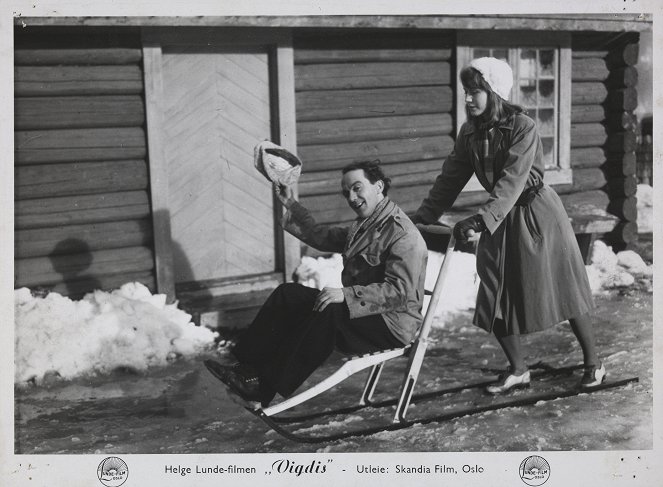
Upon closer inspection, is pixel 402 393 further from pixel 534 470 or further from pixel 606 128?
pixel 606 128

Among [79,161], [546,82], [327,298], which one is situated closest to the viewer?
[327,298]

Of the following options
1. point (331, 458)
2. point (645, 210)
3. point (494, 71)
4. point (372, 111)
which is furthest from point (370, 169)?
point (645, 210)

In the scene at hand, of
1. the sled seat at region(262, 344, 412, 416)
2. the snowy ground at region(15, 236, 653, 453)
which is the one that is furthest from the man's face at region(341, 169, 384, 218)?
the snowy ground at region(15, 236, 653, 453)

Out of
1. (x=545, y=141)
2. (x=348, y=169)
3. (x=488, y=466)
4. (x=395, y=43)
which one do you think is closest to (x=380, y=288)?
(x=348, y=169)

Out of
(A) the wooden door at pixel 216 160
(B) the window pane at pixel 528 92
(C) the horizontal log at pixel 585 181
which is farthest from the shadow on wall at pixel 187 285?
(C) the horizontal log at pixel 585 181

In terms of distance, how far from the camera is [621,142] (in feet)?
26.5

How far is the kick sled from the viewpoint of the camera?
142 inches

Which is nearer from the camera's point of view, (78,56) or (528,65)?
(78,56)

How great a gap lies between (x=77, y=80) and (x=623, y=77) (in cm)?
512

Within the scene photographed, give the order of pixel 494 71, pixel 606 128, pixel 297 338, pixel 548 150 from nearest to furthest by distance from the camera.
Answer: pixel 297 338
pixel 494 71
pixel 548 150
pixel 606 128

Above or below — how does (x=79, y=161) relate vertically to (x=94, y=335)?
above

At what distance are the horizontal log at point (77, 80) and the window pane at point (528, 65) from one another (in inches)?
144

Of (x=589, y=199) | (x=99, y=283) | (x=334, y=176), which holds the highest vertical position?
(x=334, y=176)

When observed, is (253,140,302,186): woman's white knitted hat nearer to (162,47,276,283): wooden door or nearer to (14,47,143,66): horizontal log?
(162,47,276,283): wooden door
